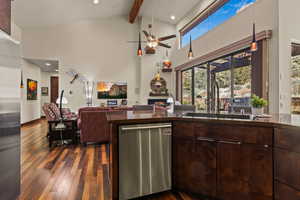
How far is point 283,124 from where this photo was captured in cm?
146

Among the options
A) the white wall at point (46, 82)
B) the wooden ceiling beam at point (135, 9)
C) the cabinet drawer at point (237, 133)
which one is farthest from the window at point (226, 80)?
the white wall at point (46, 82)

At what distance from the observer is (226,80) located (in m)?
5.41

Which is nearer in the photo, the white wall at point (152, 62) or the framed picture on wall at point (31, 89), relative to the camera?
the framed picture on wall at point (31, 89)

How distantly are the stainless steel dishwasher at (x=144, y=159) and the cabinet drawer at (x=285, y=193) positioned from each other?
1035mm

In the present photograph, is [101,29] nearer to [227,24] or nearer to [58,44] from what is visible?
[58,44]

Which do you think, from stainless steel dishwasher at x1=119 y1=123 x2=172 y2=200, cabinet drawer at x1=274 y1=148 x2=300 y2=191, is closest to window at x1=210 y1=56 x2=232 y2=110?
stainless steel dishwasher at x1=119 y1=123 x2=172 y2=200

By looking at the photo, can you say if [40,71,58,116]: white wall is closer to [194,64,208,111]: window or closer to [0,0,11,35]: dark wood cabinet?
[194,64,208,111]: window

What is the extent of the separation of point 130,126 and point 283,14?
4008 millimetres

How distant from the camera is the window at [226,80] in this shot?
4664 millimetres

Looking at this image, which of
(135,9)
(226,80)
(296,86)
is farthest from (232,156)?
(135,9)

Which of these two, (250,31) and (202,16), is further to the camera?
(202,16)

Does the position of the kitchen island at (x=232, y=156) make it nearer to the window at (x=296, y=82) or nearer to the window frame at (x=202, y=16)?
the window at (x=296, y=82)

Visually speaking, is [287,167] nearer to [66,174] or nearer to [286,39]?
[66,174]

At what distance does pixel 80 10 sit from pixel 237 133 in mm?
7500
